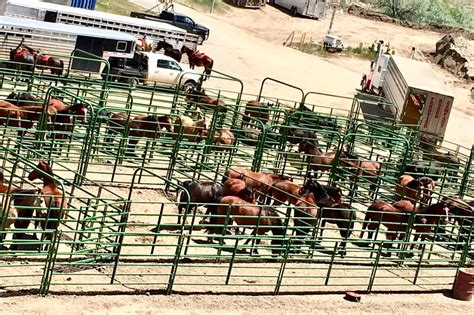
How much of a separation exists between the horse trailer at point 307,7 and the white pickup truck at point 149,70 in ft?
99.7

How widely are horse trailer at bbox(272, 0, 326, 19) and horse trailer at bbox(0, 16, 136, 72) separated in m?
31.2

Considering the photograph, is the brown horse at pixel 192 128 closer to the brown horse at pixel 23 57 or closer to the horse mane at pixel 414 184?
the horse mane at pixel 414 184

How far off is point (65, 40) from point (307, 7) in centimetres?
3313

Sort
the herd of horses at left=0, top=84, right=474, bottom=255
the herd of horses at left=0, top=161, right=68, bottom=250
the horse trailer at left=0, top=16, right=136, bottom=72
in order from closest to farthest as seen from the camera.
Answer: the herd of horses at left=0, top=161, right=68, bottom=250 → the herd of horses at left=0, top=84, right=474, bottom=255 → the horse trailer at left=0, top=16, right=136, bottom=72

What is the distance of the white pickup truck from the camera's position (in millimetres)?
36156

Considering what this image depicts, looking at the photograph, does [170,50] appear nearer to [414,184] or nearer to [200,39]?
[200,39]

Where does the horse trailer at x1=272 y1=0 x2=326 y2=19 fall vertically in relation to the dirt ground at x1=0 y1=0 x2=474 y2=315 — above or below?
above

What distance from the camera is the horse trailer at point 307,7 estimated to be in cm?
6744

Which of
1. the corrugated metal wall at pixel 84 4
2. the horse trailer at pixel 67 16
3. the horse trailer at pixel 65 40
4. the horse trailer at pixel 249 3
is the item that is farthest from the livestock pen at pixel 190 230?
the horse trailer at pixel 249 3

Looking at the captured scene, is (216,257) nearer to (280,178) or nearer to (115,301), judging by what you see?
(115,301)

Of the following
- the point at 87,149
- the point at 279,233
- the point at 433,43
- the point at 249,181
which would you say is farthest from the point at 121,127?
the point at 433,43

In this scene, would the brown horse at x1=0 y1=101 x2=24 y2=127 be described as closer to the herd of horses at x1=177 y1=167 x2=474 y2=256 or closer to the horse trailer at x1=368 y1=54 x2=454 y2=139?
the herd of horses at x1=177 y1=167 x2=474 y2=256

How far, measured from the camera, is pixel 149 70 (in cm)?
3691

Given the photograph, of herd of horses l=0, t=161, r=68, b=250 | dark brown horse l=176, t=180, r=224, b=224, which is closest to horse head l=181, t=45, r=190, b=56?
dark brown horse l=176, t=180, r=224, b=224
